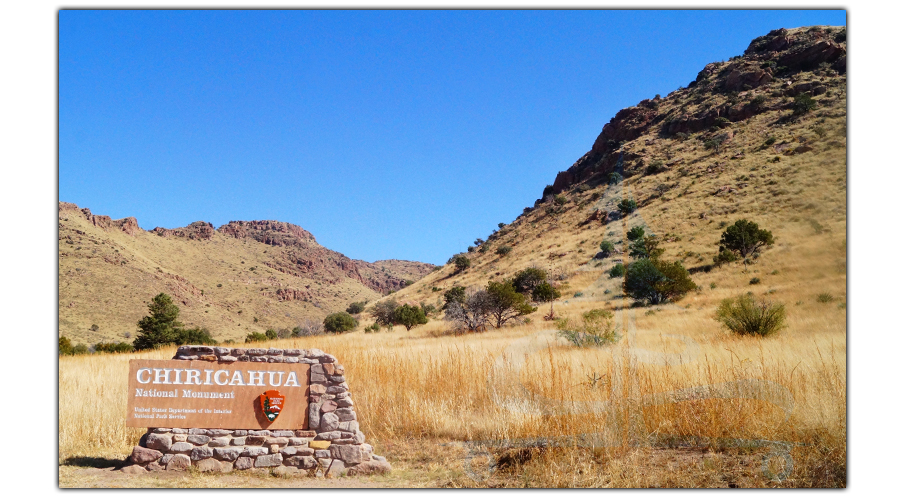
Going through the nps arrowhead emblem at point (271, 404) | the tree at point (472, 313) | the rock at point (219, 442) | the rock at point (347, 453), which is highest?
the nps arrowhead emblem at point (271, 404)

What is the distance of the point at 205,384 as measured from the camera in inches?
214

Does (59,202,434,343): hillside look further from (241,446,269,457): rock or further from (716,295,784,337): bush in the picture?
(716,295,784,337): bush

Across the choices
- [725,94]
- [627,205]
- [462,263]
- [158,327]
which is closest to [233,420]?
[158,327]

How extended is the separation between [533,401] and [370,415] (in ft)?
8.16

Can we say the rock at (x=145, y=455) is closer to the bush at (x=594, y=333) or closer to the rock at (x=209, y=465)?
the rock at (x=209, y=465)

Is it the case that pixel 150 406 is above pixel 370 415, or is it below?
above

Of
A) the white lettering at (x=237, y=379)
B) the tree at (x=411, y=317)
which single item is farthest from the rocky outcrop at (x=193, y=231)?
the white lettering at (x=237, y=379)

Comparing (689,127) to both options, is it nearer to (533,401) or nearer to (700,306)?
(700,306)

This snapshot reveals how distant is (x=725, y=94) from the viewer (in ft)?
236

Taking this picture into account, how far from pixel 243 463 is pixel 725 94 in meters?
82.9

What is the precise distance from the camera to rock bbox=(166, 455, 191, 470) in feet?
17.5

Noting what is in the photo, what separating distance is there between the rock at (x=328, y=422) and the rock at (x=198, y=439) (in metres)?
1.20

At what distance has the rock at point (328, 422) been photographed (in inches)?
217

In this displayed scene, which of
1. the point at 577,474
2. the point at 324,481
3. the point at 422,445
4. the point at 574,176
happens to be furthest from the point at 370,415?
the point at 574,176
